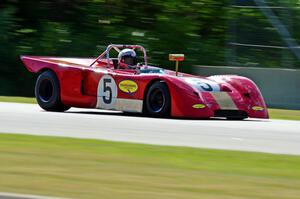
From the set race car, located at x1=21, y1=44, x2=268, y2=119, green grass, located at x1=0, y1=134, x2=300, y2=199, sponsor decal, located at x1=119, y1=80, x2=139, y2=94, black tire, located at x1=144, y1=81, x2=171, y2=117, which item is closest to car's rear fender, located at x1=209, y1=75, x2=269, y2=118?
race car, located at x1=21, y1=44, x2=268, y2=119

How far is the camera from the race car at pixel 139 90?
→ 1467 centimetres

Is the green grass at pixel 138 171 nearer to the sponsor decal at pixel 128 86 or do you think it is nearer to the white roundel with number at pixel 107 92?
the sponsor decal at pixel 128 86

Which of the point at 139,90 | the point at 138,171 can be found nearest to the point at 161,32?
the point at 139,90

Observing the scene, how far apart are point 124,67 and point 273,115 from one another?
3.17 metres

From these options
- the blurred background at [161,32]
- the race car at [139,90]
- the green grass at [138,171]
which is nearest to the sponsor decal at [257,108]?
the race car at [139,90]

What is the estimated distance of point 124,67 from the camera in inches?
642

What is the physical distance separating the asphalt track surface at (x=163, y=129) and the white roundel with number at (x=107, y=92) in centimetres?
30

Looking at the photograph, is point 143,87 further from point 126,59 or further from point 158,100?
point 126,59

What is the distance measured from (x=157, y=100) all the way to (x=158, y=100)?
0.02 meters

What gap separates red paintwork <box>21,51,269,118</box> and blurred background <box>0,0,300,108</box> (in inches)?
209

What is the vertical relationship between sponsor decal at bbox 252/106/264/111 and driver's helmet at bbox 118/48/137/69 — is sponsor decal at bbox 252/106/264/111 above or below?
below

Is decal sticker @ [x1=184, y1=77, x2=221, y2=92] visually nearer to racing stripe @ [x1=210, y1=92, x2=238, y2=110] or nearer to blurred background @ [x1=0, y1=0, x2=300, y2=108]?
racing stripe @ [x1=210, y1=92, x2=238, y2=110]

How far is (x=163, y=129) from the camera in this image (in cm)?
1272

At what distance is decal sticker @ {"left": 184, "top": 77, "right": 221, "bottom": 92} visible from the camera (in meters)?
14.8
